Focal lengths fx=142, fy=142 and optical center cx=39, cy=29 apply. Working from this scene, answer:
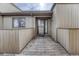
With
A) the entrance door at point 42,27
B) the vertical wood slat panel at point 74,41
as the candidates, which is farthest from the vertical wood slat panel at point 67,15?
the entrance door at point 42,27

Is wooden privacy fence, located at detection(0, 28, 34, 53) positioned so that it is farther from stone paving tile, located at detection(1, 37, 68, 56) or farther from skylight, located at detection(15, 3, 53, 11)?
skylight, located at detection(15, 3, 53, 11)

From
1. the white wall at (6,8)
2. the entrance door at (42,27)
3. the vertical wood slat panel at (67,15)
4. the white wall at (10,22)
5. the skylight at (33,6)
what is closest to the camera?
the vertical wood slat panel at (67,15)

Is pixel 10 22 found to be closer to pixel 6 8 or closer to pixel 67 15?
pixel 6 8

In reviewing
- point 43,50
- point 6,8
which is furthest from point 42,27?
point 43,50

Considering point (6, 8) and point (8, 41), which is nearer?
point (8, 41)

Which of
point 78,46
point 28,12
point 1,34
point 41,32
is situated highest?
point 28,12

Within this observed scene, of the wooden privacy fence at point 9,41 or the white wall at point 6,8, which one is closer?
the wooden privacy fence at point 9,41

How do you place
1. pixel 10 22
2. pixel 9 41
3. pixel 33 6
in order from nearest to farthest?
pixel 9 41 < pixel 10 22 < pixel 33 6

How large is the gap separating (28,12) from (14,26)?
141 centimetres

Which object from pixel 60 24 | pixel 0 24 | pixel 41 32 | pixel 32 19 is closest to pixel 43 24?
pixel 41 32

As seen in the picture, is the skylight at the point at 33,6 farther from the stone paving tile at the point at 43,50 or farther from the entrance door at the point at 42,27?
the stone paving tile at the point at 43,50

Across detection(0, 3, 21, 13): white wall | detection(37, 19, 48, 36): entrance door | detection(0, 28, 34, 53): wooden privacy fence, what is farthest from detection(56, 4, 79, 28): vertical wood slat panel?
detection(37, 19, 48, 36): entrance door

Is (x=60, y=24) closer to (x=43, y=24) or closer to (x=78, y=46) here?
(x=78, y=46)

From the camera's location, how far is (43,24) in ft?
38.5
